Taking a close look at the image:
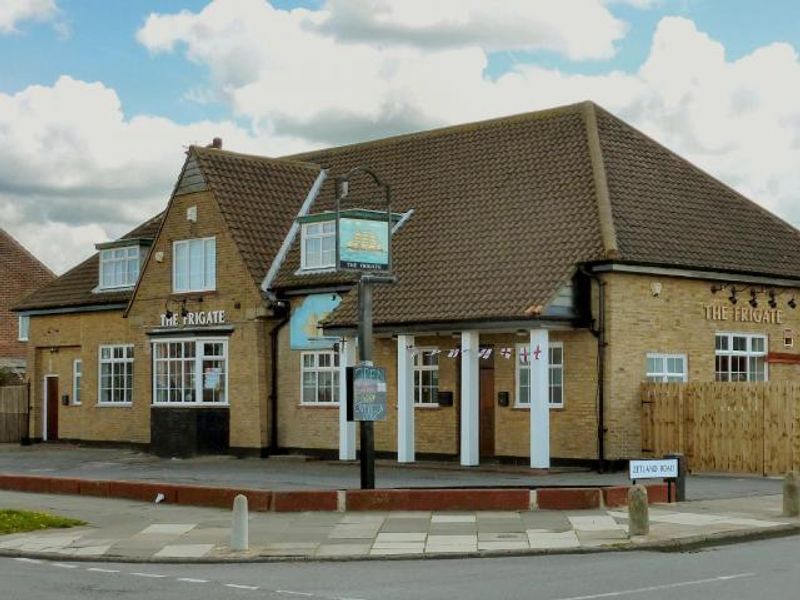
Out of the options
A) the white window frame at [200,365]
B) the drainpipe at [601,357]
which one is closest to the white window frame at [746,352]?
the drainpipe at [601,357]

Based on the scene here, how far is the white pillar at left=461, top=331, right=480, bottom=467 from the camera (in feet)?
101

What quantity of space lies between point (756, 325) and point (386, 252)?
12.8 metres

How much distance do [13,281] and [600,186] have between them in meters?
34.8

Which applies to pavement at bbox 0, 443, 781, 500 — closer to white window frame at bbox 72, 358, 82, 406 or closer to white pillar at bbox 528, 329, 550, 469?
white pillar at bbox 528, 329, 550, 469

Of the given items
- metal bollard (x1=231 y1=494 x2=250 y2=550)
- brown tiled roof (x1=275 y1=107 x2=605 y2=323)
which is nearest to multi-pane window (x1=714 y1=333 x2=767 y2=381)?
brown tiled roof (x1=275 y1=107 x2=605 y2=323)

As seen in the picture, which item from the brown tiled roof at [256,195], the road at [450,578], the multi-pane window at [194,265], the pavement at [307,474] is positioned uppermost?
the brown tiled roof at [256,195]

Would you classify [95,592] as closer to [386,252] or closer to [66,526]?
[66,526]

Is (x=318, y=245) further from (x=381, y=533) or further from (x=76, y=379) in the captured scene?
(x=381, y=533)

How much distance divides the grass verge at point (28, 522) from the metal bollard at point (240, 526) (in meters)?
4.43

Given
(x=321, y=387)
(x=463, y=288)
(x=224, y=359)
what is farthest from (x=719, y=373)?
(x=224, y=359)

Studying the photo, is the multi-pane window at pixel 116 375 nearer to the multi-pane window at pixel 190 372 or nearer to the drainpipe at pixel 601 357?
the multi-pane window at pixel 190 372

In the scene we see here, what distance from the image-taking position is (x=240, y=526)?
715 inches

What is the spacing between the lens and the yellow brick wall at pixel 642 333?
30109 millimetres

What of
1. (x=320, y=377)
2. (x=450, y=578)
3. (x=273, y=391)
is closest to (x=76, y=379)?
(x=273, y=391)
